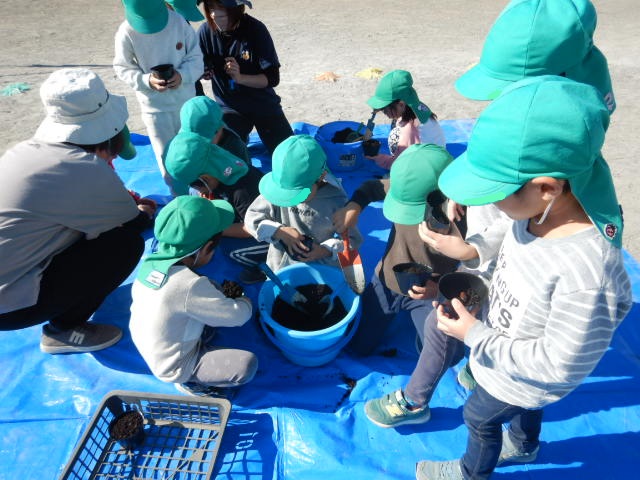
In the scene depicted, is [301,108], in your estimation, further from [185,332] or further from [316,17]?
[316,17]

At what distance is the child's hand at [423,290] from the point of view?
5.28 ft

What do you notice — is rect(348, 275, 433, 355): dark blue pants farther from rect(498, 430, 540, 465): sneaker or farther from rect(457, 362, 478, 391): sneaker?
rect(498, 430, 540, 465): sneaker

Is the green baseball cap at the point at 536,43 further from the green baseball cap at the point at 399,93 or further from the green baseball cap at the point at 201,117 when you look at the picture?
the green baseball cap at the point at 201,117

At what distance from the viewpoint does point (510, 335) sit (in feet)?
3.80

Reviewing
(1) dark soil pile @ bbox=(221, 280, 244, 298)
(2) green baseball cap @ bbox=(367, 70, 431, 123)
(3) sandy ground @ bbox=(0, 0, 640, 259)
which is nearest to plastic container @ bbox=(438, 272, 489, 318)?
(1) dark soil pile @ bbox=(221, 280, 244, 298)

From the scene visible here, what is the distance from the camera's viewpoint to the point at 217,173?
2.23 metres

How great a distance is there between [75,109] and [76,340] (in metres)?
1.06

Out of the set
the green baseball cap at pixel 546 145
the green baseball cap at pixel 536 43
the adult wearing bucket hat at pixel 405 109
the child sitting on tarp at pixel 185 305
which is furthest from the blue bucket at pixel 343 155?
the green baseball cap at pixel 546 145

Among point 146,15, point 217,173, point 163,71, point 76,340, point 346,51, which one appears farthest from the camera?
point 346,51

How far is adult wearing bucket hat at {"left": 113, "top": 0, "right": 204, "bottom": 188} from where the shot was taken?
2.47 m

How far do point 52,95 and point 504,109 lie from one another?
6.28 feet

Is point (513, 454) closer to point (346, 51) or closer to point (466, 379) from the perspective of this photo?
point (466, 379)

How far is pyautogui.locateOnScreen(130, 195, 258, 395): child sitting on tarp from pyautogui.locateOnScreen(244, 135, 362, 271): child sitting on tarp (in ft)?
0.78

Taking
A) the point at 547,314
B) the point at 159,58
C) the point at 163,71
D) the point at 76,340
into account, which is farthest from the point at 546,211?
the point at 159,58
